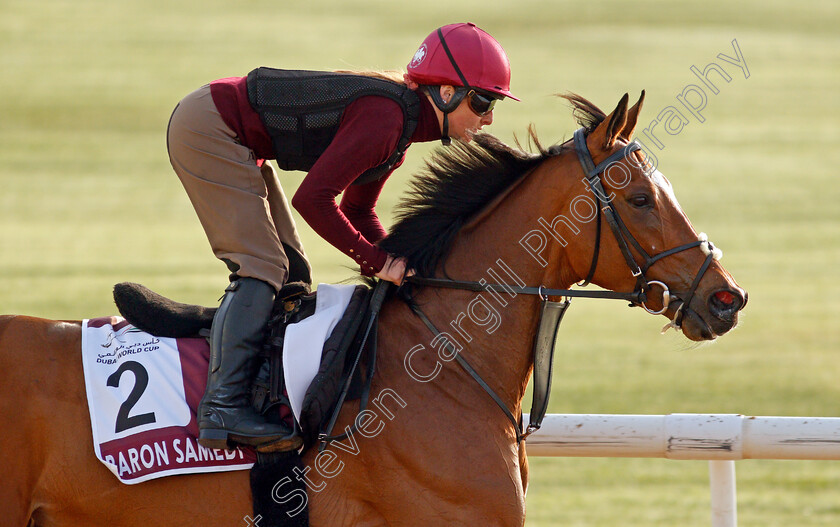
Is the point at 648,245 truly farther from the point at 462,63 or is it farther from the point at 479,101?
the point at 462,63

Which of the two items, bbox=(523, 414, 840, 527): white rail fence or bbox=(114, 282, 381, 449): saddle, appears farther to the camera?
bbox=(523, 414, 840, 527): white rail fence

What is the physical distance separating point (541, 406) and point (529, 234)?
66 cm

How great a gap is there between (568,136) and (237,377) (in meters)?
6.53

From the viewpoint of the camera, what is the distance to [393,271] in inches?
141

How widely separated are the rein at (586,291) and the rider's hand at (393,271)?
0.28 ft

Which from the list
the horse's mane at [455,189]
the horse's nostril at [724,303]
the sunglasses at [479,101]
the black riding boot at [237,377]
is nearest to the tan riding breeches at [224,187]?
the black riding boot at [237,377]

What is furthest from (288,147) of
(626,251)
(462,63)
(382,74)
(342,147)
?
(626,251)

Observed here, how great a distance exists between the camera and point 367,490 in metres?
3.44

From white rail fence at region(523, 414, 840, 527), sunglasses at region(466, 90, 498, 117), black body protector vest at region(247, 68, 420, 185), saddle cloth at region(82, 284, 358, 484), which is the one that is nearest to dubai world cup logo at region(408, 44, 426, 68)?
black body protector vest at region(247, 68, 420, 185)

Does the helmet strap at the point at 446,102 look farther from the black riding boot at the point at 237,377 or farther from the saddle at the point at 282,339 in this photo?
the black riding boot at the point at 237,377

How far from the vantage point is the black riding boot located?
10.9 ft

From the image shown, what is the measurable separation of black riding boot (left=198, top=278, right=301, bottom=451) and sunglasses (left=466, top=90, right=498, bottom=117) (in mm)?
1049

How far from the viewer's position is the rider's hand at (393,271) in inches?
140

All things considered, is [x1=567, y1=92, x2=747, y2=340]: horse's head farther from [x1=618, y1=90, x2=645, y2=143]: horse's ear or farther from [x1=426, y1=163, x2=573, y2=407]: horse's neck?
[x1=426, y1=163, x2=573, y2=407]: horse's neck
